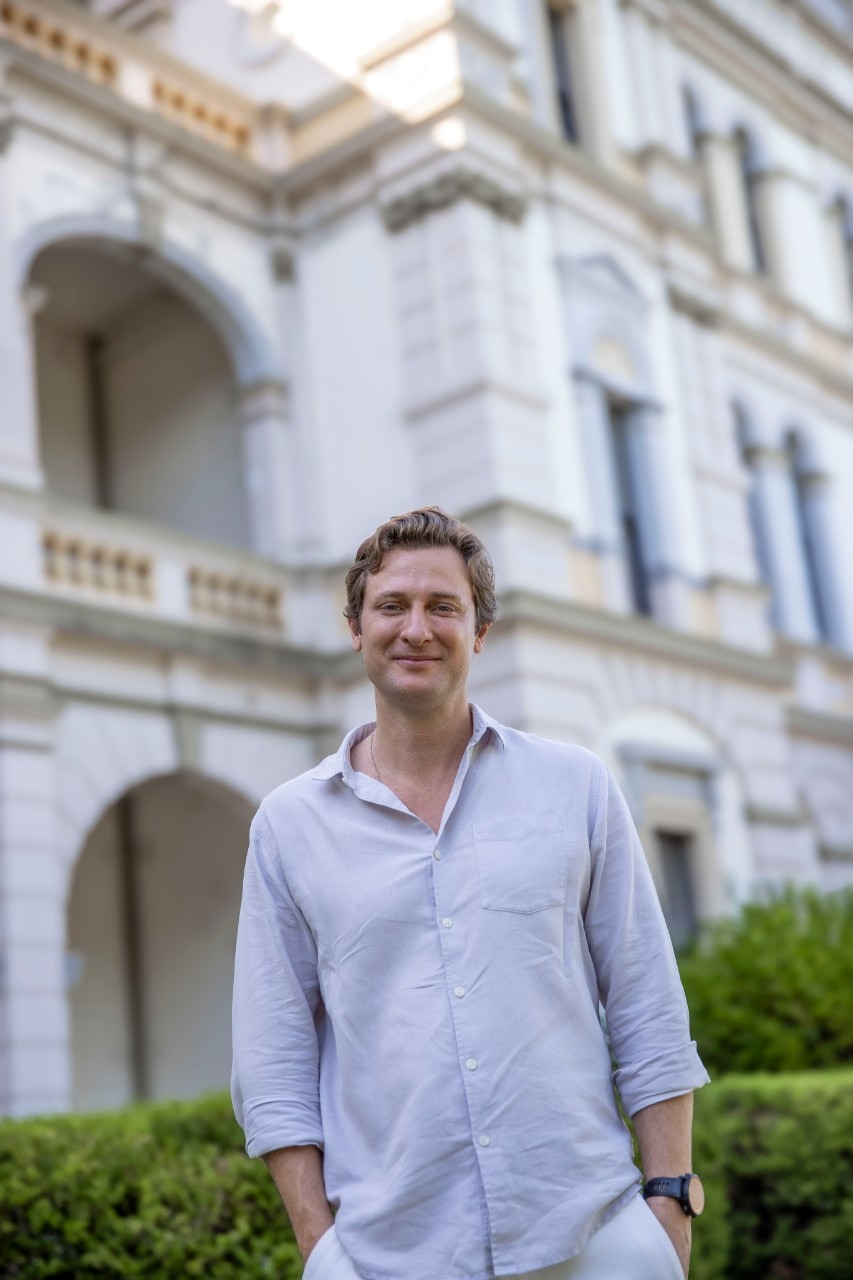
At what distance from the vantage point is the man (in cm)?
238

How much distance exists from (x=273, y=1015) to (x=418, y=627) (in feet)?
2.15

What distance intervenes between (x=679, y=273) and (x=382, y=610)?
46.8 feet

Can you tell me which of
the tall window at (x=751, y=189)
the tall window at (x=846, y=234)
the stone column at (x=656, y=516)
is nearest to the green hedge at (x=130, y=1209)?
the stone column at (x=656, y=516)

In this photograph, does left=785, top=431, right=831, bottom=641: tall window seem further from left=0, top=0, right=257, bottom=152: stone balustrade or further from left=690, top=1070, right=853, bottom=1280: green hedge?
left=690, top=1070, right=853, bottom=1280: green hedge

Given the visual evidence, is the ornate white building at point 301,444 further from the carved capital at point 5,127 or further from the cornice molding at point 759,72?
the cornice molding at point 759,72

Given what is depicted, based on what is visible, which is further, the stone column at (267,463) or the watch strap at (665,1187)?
the stone column at (267,463)

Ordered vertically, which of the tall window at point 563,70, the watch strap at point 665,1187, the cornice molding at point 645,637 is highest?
the tall window at point 563,70

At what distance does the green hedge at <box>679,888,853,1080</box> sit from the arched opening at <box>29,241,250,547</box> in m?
6.61

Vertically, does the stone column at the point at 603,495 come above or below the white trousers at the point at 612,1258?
above

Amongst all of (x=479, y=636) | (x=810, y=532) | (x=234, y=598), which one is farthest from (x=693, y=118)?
(x=479, y=636)

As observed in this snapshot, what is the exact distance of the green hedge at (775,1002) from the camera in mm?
8883

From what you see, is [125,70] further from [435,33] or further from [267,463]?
[267,463]

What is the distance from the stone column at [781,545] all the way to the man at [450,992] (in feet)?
50.5

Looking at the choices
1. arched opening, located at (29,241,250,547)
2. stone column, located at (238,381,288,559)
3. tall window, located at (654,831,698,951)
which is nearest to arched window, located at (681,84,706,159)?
arched opening, located at (29,241,250,547)
